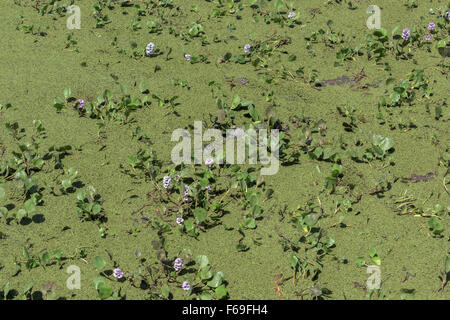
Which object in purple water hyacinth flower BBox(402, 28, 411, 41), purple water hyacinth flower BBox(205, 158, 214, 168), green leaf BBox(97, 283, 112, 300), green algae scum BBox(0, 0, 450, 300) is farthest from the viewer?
purple water hyacinth flower BBox(402, 28, 411, 41)

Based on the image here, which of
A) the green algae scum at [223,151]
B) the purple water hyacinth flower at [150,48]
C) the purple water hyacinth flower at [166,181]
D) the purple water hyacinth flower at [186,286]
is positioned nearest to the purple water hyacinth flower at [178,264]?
the green algae scum at [223,151]

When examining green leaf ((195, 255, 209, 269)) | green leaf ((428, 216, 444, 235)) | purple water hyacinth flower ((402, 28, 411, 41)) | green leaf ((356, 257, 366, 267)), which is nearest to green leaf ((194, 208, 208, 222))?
green leaf ((195, 255, 209, 269))

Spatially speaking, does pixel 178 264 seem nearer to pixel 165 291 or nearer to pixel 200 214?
pixel 165 291

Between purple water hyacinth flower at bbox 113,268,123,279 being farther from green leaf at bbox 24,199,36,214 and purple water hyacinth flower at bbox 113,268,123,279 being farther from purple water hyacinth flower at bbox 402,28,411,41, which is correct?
purple water hyacinth flower at bbox 402,28,411,41

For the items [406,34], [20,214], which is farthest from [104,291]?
[406,34]

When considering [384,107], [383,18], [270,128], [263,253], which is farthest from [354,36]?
[263,253]
